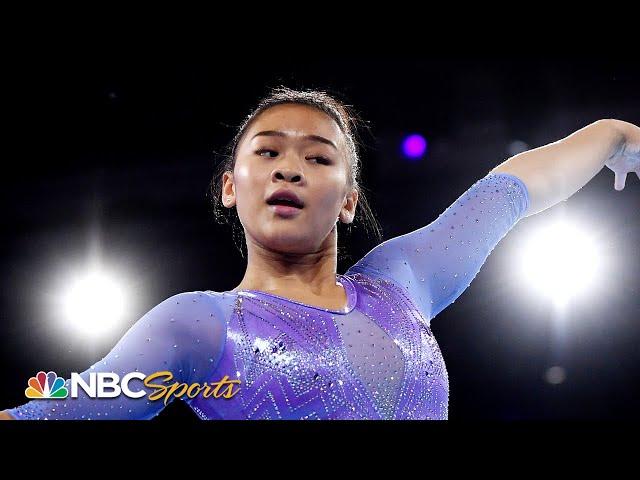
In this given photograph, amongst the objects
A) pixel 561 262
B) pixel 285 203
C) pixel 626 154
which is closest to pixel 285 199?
pixel 285 203

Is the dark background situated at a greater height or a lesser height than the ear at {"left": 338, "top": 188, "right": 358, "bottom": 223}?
greater

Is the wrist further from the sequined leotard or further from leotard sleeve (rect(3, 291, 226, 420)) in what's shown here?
leotard sleeve (rect(3, 291, 226, 420))

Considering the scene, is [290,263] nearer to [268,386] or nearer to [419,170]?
[268,386]

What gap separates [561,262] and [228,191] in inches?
59.4

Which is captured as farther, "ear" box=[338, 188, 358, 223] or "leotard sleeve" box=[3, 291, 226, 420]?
"ear" box=[338, 188, 358, 223]

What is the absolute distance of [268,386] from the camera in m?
1.40

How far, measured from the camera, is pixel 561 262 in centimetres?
277

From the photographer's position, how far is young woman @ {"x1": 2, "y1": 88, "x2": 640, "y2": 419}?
55.0 inches

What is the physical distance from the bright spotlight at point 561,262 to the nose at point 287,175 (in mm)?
1434

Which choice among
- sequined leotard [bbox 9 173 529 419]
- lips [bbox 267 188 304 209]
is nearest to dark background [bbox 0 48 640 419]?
lips [bbox 267 188 304 209]

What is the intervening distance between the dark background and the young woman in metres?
0.37

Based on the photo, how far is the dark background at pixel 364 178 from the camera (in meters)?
2.31

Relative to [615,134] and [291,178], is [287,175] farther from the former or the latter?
[615,134]

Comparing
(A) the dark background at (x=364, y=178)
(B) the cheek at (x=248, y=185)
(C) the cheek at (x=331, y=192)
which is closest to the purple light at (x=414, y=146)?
(A) the dark background at (x=364, y=178)
